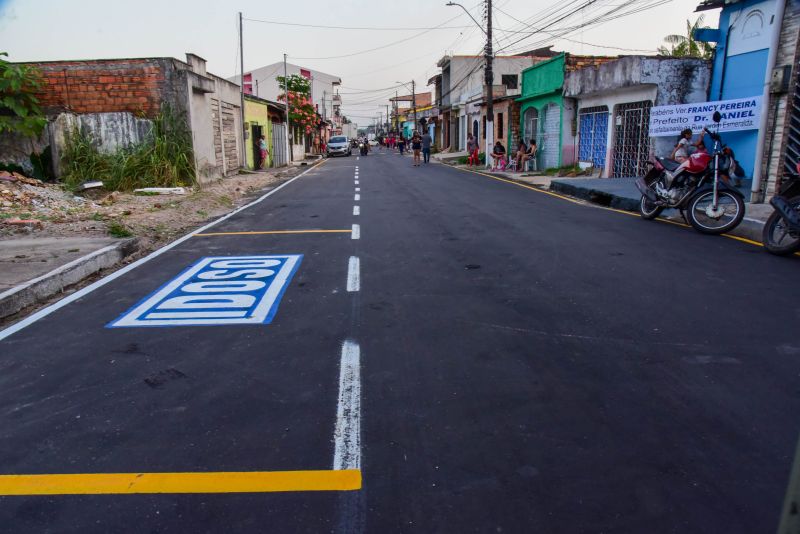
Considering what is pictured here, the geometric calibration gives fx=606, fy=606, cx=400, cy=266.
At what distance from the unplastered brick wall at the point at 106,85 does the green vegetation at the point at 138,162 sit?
776 mm

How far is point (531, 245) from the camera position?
8.65 m

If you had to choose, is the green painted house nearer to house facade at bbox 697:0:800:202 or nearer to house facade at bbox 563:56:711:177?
house facade at bbox 563:56:711:177

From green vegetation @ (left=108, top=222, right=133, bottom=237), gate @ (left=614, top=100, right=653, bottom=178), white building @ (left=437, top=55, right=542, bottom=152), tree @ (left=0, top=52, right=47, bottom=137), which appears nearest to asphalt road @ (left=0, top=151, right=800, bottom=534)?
green vegetation @ (left=108, top=222, right=133, bottom=237)

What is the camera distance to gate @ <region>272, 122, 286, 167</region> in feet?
122

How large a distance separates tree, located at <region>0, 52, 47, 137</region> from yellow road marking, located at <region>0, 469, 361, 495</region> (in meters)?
15.6

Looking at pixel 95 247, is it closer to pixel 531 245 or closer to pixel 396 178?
pixel 531 245

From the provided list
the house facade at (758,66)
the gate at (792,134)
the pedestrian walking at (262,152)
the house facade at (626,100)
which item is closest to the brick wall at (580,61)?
the house facade at (626,100)

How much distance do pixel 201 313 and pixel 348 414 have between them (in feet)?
8.64

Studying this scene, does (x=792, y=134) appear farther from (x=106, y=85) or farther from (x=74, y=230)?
(x=106, y=85)

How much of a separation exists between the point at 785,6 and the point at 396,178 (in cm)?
1393

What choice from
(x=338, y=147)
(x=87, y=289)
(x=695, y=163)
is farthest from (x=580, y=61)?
(x=338, y=147)

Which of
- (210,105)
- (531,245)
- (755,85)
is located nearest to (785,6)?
(755,85)

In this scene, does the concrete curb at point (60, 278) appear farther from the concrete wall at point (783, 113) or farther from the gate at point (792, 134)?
the gate at point (792, 134)

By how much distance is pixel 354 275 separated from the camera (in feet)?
23.0
